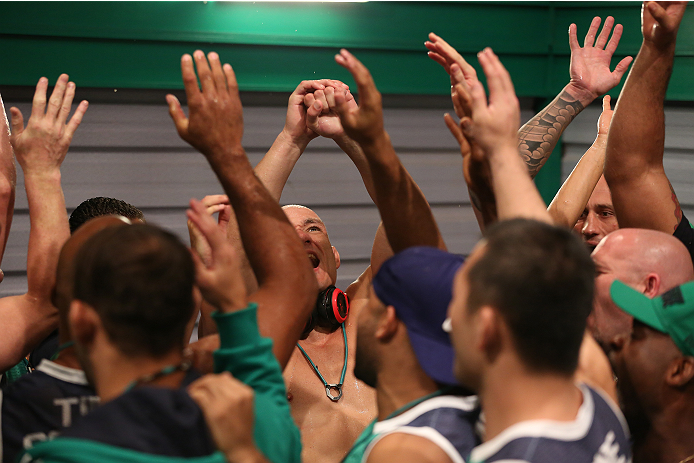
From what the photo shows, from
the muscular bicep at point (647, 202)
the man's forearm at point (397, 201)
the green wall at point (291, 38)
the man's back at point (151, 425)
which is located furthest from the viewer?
the green wall at point (291, 38)

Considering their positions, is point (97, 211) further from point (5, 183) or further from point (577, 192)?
point (577, 192)

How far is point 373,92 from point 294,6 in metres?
3.43

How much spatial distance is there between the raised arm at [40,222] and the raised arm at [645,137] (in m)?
1.84

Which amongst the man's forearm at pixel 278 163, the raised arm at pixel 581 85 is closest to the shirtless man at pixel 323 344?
the man's forearm at pixel 278 163

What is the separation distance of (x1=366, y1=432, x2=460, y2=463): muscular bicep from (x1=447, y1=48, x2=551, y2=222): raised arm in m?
0.56

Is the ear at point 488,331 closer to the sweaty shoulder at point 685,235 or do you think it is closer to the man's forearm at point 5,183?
the sweaty shoulder at point 685,235

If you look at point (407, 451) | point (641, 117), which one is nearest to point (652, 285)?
point (641, 117)

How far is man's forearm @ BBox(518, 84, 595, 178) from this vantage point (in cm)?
258

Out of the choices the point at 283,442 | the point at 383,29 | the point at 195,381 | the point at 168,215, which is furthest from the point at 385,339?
the point at 383,29

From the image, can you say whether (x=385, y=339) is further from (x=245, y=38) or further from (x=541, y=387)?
(x=245, y=38)

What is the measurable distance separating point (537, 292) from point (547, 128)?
5.49 ft

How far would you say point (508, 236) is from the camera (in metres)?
1.21

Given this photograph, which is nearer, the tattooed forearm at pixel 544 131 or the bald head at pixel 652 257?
the bald head at pixel 652 257

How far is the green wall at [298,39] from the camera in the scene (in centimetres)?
442
